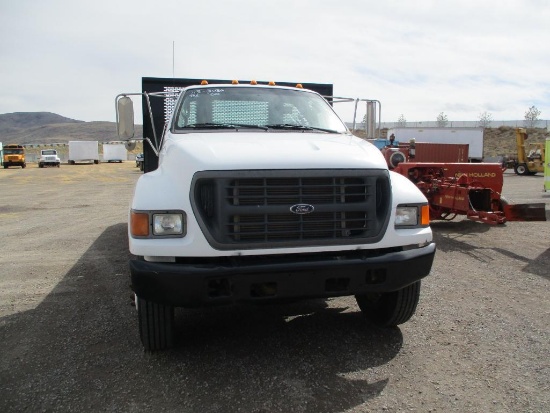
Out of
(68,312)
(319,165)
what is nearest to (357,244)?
(319,165)

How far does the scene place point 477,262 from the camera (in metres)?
6.80

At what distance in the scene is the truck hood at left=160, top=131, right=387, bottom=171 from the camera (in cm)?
340

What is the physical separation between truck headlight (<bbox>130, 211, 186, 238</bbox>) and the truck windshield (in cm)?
141

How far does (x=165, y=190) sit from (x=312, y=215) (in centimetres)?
106

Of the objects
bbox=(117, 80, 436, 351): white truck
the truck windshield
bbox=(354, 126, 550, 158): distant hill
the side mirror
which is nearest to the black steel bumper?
bbox=(117, 80, 436, 351): white truck

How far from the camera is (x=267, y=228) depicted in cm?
337

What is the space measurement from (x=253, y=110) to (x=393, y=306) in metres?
2.31

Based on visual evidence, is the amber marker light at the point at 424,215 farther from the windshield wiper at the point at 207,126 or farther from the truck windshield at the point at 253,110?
the windshield wiper at the point at 207,126

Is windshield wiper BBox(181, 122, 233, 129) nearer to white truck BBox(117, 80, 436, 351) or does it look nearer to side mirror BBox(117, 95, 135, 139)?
white truck BBox(117, 80, 436, 351)

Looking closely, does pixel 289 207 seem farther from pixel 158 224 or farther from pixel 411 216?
pixel 411 216

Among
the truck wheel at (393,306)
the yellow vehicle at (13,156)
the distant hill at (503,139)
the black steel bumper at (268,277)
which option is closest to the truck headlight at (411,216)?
the black steel bumper at (268,277)

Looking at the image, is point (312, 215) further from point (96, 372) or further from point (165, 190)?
point (96, 372)

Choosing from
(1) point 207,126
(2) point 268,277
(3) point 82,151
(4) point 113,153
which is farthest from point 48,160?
(2) point 268,277

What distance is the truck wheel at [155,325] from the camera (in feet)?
12.0
